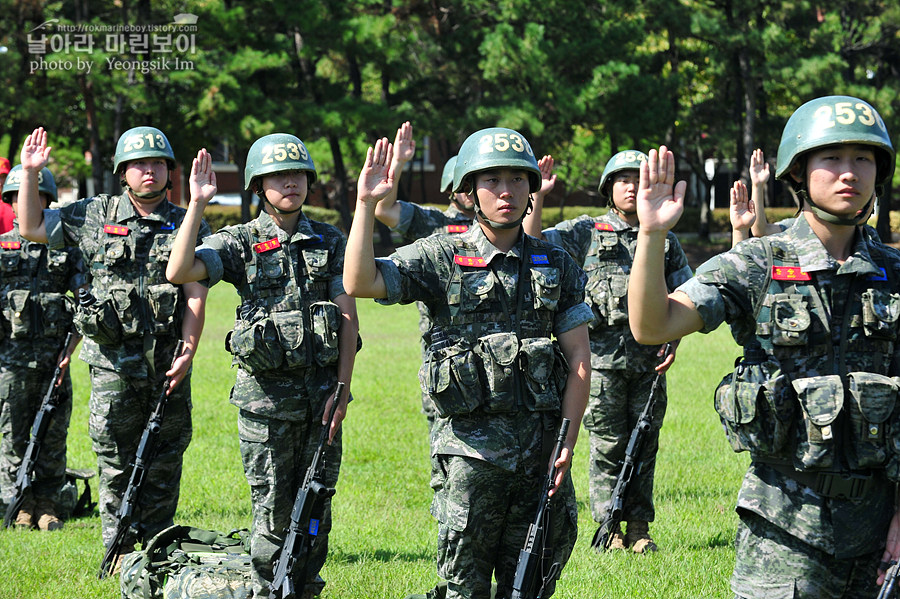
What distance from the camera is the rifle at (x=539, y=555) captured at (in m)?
4.54

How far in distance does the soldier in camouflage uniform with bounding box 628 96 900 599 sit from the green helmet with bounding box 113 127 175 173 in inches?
174

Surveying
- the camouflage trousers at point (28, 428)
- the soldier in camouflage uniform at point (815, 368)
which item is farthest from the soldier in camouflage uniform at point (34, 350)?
the soldier in camouflage uniform at point (815, 368)

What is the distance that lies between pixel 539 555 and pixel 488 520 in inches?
12.6

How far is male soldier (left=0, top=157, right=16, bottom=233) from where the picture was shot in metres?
8.80

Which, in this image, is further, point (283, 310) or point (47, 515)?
point (47, 515)

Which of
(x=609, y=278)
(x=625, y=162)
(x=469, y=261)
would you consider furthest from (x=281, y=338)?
(x=625, y=162)

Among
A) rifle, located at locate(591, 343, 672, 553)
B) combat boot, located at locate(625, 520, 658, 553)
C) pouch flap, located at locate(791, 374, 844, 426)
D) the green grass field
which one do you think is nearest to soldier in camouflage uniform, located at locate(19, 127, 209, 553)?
the green grass field

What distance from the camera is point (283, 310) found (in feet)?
20.2

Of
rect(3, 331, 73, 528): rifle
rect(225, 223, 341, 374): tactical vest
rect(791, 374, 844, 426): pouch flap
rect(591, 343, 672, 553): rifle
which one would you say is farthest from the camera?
rect(3, 331, 73, 528): rifle

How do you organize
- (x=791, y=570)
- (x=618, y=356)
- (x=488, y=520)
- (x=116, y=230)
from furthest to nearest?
(x=618, y=356)
(x=116, y=230)
(x=488, y=520)
(x=791, y=570)

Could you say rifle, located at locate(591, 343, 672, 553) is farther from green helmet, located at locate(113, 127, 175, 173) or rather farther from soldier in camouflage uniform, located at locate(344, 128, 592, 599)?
green helmet, located at locate(113, 127, 175, 173)

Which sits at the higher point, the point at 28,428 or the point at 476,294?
the point at 476,294

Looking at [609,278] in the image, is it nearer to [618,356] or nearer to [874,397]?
[618,356]

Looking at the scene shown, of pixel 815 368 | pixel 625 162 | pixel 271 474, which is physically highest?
pixel 625 162
